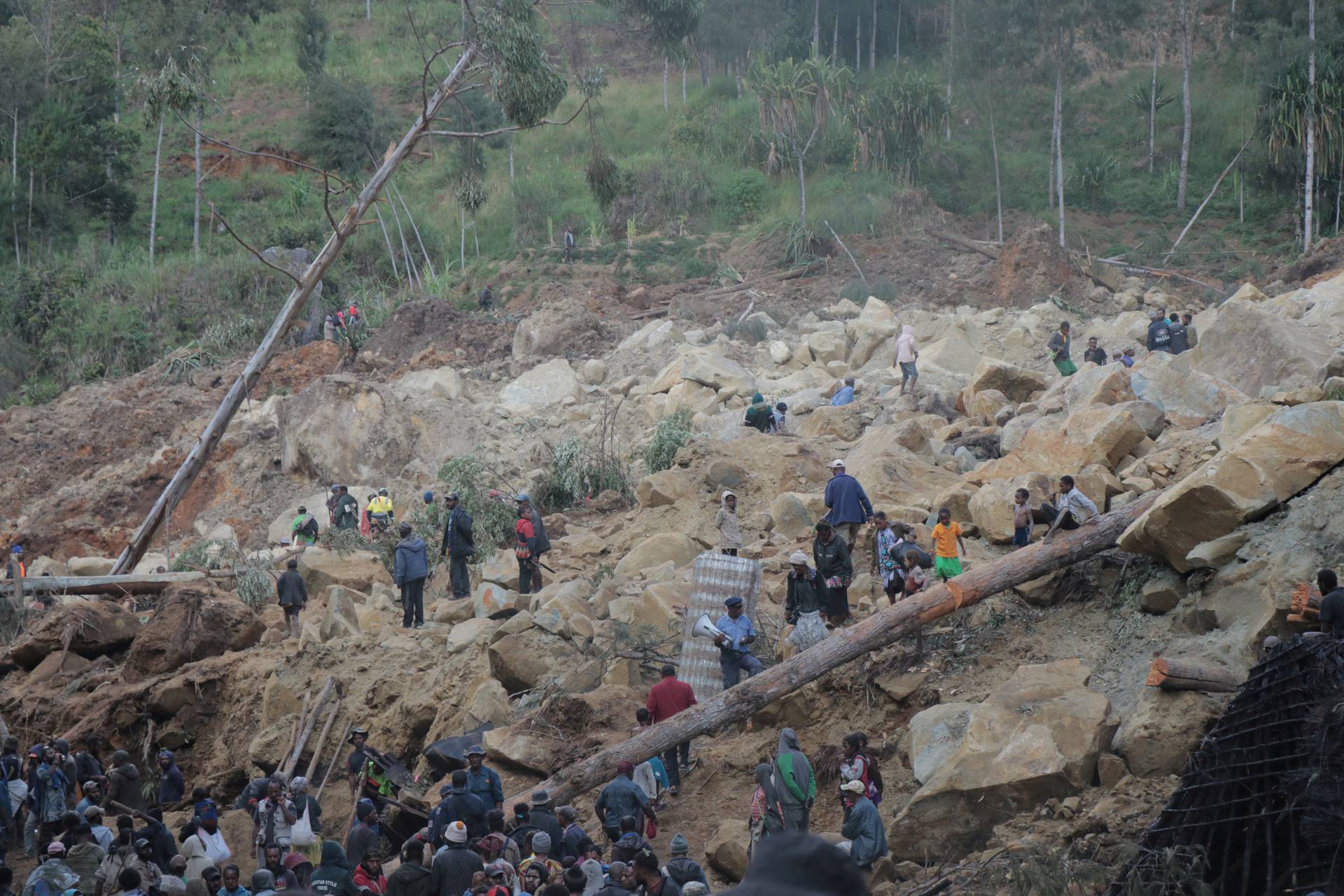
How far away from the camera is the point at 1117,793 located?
6.89 metres

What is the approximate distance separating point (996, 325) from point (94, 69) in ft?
104

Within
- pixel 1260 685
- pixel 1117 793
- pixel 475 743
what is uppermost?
pixel 1260 685

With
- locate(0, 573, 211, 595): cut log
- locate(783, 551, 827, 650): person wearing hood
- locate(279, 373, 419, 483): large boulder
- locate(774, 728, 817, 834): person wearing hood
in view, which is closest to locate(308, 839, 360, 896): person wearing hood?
locate(774, 728, 817, 834): person wearing hood

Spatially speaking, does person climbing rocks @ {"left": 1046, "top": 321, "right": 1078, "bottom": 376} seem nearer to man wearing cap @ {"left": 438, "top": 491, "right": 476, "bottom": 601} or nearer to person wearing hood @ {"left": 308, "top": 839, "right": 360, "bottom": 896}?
man wearing cap @ {"left": 438, "top": 491, "right": 476, "bottom": 601}

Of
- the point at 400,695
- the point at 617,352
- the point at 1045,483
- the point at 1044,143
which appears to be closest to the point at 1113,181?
the point at 1044,143

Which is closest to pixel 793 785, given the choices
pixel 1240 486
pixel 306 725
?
pixel 1240 486

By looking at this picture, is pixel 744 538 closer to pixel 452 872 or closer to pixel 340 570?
pixel 340 570

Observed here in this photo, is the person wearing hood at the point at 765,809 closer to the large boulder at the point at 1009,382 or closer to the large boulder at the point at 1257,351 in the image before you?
the large boulder at the point at 1257,351

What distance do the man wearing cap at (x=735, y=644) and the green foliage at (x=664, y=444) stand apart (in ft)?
26.7

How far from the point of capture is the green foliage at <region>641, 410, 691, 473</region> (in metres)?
17.7

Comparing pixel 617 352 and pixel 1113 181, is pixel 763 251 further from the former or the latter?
pixel 1113 181

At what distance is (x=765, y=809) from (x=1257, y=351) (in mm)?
10013

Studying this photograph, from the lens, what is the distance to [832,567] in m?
9.88

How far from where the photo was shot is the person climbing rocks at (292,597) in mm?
12914
